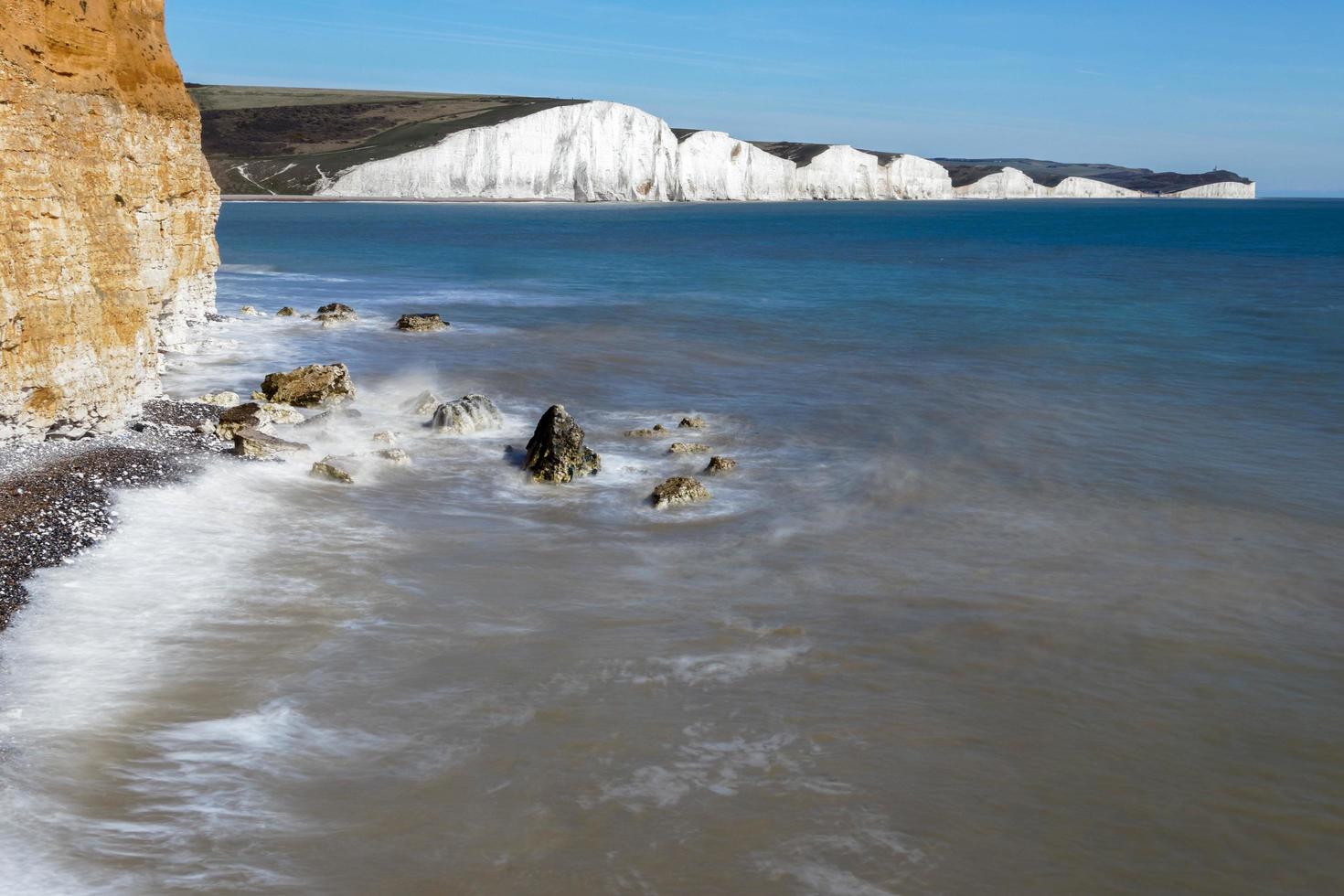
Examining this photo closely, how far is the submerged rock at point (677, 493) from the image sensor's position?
12164 mm

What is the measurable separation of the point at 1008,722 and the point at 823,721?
50.2 inches

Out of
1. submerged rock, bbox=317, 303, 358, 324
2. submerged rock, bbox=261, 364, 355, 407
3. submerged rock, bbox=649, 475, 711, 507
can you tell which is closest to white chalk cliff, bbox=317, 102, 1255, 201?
submerged rock, bbox=317, 303, 358, 324

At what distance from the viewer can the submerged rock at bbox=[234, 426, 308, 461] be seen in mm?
13023

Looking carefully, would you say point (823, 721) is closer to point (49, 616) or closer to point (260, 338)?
point (49, 616)

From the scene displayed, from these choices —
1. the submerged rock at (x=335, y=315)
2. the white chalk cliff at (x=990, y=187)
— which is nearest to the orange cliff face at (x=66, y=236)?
the submerged rock at (x=335, y=315)

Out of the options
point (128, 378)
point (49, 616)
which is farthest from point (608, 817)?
point (128, 378)

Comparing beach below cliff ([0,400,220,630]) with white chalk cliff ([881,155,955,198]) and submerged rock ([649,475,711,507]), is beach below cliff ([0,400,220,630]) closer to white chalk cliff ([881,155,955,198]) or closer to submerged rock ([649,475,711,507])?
submerged rock ([649,475,711,507])

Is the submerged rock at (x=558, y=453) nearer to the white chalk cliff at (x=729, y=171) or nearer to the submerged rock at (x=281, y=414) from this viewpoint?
the submerged rock at (x=281, y=414)

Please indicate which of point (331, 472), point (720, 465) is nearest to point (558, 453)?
point (720, 465)

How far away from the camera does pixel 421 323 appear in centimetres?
2562

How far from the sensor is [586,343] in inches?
980

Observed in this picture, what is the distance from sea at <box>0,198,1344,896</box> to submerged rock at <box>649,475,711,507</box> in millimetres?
363

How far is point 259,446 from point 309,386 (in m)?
3.78

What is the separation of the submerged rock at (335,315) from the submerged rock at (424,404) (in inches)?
393
